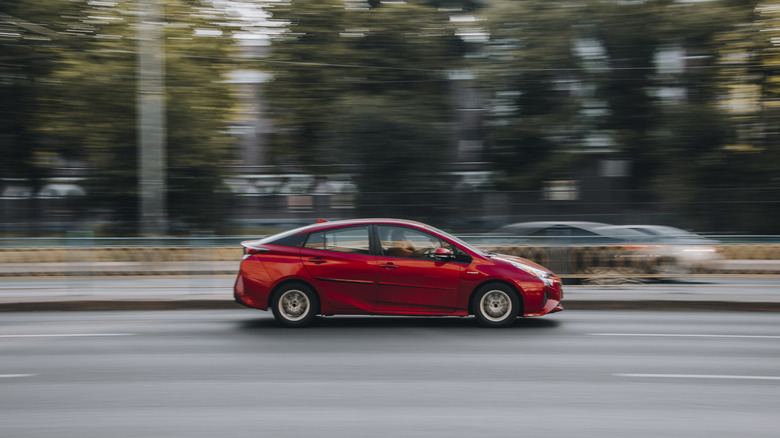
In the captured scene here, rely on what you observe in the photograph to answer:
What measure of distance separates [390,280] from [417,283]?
34 centimetres

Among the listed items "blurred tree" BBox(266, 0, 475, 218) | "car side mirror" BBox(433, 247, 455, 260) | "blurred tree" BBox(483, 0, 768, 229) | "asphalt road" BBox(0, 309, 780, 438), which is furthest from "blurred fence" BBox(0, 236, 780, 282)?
"blurred tree" BBox(266, 0, 475, 218)

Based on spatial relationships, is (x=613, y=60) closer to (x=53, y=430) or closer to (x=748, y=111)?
(x=748, y=111)

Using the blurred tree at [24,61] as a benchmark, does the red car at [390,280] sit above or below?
→ below

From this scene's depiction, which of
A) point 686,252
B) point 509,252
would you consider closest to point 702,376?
point 686,252

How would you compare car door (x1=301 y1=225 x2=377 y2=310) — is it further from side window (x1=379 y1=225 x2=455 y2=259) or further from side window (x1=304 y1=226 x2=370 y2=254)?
side window (x1=379 y1=225 x2=455 y2=259)

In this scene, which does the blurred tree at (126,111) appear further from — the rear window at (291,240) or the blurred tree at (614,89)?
the rear window at (291,240)

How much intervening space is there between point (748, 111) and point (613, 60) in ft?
16.8

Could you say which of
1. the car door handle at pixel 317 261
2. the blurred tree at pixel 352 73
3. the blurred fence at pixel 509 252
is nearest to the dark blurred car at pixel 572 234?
the blurred fence at pixel 509 252

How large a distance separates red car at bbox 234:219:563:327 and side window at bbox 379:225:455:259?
0.01 m

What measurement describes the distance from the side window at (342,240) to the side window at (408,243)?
0.24 metres

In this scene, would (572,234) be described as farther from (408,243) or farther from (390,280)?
(390,280)

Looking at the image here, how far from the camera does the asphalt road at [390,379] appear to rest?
5176 mm

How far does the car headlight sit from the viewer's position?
359 inches

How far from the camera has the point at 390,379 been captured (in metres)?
6.50
